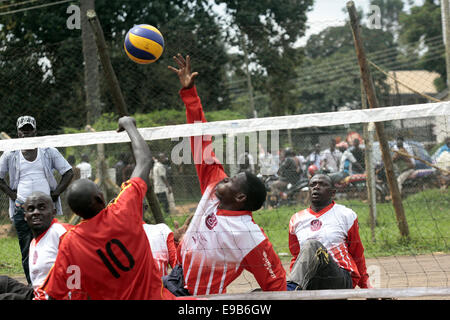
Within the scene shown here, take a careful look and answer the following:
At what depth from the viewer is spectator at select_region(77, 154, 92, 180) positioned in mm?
8546

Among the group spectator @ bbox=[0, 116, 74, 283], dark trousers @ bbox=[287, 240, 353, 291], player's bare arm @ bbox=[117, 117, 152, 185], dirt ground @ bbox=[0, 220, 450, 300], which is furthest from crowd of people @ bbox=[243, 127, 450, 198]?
player's bare arm @ bbox=[117, 117, 152, 185]

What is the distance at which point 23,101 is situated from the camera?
13.2 m

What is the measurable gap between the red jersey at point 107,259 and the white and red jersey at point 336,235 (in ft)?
6.41

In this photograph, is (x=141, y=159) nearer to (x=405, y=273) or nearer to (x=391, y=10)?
(x=405, y=273)

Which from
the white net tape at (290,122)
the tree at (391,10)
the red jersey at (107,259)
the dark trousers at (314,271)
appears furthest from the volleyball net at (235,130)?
the tree at (391,10)

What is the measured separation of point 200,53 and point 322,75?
2552cm

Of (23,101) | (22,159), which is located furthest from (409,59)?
(22,159)

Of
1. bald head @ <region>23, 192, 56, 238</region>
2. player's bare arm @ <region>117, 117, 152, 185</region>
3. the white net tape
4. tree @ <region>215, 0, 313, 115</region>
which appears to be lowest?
bald head @ <region>23, 192, 56, 238</region>

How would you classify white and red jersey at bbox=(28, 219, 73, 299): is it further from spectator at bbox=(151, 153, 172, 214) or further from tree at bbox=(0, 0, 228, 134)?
tree at bbox=(0, 0, 228, 134)

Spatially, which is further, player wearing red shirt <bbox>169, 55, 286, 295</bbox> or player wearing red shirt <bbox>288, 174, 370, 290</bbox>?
player wearing red shirt <bbox>288, 174, 370, 290</bbox>

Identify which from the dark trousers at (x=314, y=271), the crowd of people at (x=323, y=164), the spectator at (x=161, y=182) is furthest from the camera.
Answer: the crowd of people at (x=323, y=164)

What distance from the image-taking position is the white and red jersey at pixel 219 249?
3.80 metres

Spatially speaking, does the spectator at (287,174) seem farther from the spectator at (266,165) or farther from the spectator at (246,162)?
the spectator at (246,162)

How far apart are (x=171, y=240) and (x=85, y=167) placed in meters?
4.27
